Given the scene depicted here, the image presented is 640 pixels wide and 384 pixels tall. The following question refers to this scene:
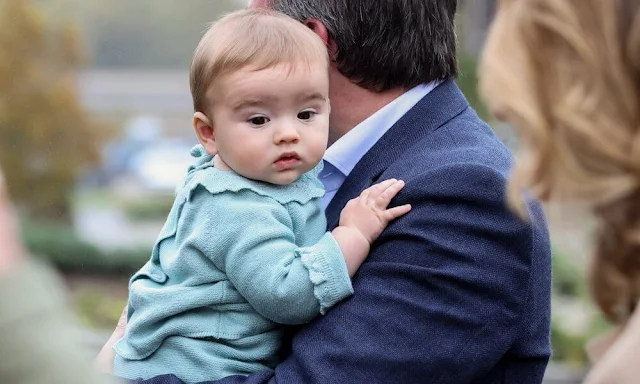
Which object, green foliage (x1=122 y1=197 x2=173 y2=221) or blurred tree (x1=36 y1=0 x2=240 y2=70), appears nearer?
blurred tree (x1=36 y1=0 x2=240 y2=70)

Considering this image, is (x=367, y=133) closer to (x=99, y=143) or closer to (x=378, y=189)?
(x=378, y=189)

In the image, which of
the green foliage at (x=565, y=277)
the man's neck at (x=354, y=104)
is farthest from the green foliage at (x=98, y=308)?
the man's neck at (x=354, y=104)

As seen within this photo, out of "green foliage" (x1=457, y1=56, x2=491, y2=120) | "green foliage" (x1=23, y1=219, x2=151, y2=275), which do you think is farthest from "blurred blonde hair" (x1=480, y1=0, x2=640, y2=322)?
"green foliage" (x1=23, y1=219, x2=151, y2=275)

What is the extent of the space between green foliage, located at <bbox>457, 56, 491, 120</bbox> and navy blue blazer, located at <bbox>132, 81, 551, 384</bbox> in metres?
6.12

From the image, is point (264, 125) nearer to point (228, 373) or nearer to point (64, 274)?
point (228, 373)

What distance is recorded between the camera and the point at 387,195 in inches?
95.3

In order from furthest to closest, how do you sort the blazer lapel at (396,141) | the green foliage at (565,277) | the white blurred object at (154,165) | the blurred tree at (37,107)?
the white blurred object at (154,165) → the blurred tree at (37,107) → the green foliage at (565,277) → the blazer lapel at (396,141)

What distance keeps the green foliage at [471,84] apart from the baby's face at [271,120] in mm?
6099

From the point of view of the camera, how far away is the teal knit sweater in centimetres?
233

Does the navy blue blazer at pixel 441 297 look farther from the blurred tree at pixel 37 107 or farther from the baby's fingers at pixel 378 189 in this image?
the blurred tree at pixel 37 107

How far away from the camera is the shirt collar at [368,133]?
8.73 feet

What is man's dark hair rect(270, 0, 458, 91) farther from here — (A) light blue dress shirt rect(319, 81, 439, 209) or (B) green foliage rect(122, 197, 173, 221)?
(B) green foliage rect(122, 197, 173, 221)

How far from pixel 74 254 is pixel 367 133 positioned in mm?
10576

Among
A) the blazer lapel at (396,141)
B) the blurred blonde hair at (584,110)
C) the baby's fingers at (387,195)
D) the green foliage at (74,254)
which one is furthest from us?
the green foliage at (74,254)
